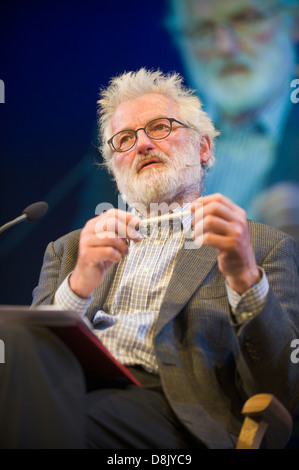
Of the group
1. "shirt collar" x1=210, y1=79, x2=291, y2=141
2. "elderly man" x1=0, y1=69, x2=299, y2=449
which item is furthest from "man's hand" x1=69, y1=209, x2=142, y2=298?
"shirt collar" x1=210, y1=79, x2=291, y2=141

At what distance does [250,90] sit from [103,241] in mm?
1423

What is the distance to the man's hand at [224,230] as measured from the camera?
1125 millimetres

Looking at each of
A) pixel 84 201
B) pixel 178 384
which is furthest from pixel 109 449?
pixel 84 201

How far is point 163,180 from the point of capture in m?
1.79

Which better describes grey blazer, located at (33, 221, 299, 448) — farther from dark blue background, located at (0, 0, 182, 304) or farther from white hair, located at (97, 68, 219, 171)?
dark blue background, located at (0, 0, 182, 304)

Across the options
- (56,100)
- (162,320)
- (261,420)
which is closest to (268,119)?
(56,100)

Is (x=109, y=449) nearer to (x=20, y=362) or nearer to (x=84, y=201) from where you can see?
(x=20, y=362)

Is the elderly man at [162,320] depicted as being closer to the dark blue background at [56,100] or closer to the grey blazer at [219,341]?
the grey blazer at [219,341]

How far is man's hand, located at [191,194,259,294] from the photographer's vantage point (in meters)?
1.12

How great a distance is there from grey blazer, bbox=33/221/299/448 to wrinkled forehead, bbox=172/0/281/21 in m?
1.27

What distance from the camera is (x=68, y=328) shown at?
927mm

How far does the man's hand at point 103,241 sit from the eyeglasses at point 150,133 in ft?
2.30

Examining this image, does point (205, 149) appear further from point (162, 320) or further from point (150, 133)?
point (162, 320)
